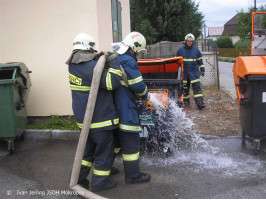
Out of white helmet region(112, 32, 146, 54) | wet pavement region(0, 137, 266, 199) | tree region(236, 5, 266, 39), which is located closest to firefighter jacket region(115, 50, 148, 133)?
white helmet region(112, 32, 146, 54)

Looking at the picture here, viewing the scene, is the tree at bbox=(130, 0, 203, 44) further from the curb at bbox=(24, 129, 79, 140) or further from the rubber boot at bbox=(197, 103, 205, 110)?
the curb at bbox=(24, 129, 79, 140)

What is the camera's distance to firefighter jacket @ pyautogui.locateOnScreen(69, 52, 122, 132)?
3.09 meters

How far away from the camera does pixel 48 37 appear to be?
548 centimetres

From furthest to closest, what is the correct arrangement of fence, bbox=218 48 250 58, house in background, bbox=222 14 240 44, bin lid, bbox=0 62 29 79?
house in background, bbox=222 14 240 44, fence, bbox=218 48 250 58, bin lid, bbox=0 62 29 79

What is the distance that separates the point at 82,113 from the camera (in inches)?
125

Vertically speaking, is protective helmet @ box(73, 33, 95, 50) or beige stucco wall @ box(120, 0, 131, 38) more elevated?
beige stucco wall @ box(120, 0, 131, 38)

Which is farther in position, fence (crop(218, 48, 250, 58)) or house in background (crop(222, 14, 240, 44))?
house in background (crop(222, 14, 240, 44))

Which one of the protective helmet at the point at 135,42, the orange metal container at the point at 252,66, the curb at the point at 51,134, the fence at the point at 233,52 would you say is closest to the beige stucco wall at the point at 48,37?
the curb at the point at 51,134

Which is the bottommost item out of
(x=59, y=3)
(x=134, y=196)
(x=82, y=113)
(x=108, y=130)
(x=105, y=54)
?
(x=134, y=196)

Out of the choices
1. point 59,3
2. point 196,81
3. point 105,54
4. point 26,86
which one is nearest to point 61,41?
point 59,3

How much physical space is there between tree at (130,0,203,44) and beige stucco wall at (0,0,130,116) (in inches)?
424

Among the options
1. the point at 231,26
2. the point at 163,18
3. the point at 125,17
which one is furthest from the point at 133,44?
the point at 231,26

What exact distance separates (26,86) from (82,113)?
2284 millimetres

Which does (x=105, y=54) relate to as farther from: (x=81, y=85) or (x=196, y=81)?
(x=196, y=81)
